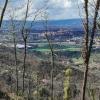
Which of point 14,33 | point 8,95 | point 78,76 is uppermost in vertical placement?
point 14,33

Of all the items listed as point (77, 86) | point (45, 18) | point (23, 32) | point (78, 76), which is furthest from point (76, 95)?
point (23, 32)

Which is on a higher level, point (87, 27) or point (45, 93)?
point (87, 27)

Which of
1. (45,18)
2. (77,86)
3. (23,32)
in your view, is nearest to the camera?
(23,32)

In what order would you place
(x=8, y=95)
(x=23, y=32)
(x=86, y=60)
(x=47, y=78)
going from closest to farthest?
1. (x=86, y=60)
2. (x=8, y=95)
3. (x=23, y=32)
4. (x=47, y=78)

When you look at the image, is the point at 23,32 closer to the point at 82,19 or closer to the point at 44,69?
the point at 82,19

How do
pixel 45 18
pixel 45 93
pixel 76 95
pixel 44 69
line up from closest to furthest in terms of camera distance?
pixel 45 18
pixel 45 93
pixel 76 95
pixel 44 69

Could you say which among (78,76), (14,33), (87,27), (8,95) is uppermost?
(87,27)

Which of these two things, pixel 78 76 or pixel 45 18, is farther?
pixel 78 76

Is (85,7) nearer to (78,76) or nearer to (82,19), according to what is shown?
(82,19)

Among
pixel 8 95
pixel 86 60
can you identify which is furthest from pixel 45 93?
pixel 86 60
